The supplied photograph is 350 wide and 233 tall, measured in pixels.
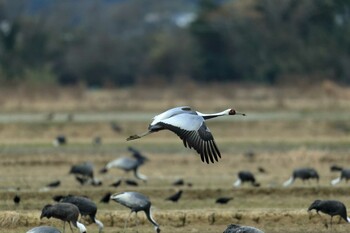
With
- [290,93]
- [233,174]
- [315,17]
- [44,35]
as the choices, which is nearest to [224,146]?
[233,174]

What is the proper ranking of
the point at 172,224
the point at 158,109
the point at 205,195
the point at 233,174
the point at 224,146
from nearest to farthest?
1. the point at 172,224
2. the point at 205,195
3. the point at 233,174
4. the point at 224,146
5. the point at 158,109

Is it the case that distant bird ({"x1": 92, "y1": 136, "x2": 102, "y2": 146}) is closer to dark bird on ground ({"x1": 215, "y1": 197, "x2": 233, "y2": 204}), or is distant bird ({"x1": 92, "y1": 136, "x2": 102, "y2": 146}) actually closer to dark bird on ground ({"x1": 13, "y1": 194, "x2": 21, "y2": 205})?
dark bird on ground ({"x1": 215, "y1": 197, "x2": 233, "y2": 204})

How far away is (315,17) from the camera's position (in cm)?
7600

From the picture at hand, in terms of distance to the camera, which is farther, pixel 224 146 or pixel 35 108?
pixel 35 108

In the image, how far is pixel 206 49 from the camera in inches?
3302

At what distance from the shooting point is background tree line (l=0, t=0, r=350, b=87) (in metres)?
73.4

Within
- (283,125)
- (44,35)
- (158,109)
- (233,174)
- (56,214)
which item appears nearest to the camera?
(56,214)

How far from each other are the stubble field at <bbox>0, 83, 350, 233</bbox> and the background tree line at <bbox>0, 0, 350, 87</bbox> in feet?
38.8

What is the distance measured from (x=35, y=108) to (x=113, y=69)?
38794 millimetres

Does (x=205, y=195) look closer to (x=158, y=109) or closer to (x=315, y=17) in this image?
(x=158, y=109)

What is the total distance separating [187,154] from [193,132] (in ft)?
47.5

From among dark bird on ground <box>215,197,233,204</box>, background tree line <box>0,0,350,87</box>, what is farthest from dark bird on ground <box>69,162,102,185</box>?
background tree line <box>0,0,350,87</box>

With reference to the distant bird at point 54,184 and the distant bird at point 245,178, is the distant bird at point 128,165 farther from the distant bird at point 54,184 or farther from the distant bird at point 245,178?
the distant bird at point 245,178

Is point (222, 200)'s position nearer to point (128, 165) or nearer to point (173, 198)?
point (173, 198)
